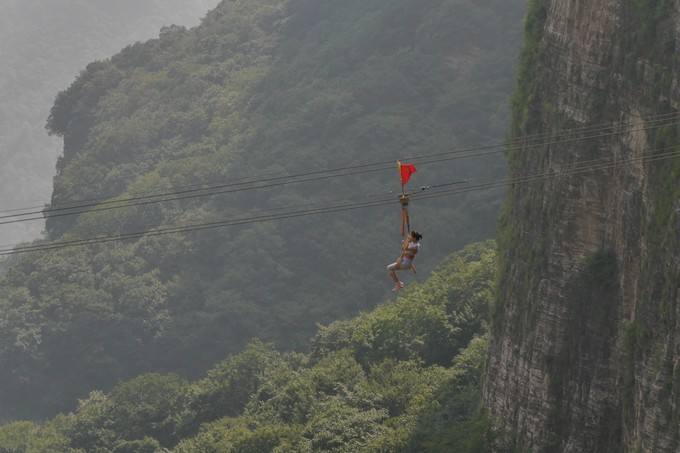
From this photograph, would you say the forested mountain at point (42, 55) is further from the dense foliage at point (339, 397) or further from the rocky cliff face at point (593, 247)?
the rocky cliff face at point (593, 247)

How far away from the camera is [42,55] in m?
153

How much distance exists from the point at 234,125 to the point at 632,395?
2796 inches

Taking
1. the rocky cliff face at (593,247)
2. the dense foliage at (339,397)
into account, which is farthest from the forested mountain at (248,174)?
the rocky cliff face at (593,247)

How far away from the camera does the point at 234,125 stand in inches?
4094

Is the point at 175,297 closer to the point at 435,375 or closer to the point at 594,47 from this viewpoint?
the point at 435,375

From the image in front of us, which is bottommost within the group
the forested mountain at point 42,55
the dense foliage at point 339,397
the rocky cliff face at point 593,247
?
the dense foliage at point 339,397

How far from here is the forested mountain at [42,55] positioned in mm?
141375

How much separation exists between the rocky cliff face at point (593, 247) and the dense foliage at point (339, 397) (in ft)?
12.1

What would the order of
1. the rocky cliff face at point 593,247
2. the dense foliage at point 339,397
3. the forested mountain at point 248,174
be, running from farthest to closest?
the forested mountain at point 248,174, the dense foliage at point 339,397, the rocky cliff face at point 593,247

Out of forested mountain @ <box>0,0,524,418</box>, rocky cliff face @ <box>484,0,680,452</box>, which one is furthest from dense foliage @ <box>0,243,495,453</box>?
forested mountain @ <box>0,0,524,418</box>

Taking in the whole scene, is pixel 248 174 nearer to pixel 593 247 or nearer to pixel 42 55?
pixel 593 247

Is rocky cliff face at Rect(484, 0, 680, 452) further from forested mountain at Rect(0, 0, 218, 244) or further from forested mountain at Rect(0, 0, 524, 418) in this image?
forested mountain at Rect(0, 0, 218, 244)

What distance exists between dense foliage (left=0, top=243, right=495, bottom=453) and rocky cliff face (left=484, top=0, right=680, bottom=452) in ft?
12.1

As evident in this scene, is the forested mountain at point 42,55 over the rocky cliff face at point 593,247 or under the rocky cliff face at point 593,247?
over
